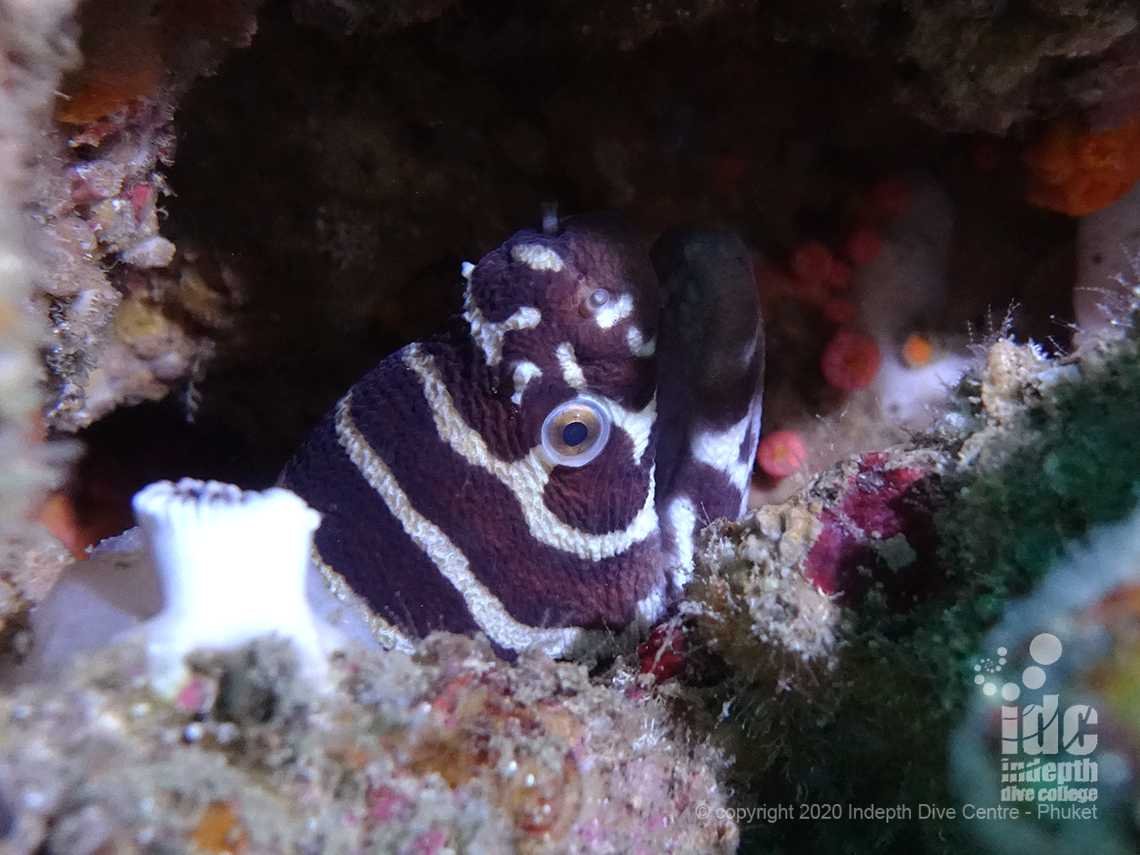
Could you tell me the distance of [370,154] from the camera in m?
4.00

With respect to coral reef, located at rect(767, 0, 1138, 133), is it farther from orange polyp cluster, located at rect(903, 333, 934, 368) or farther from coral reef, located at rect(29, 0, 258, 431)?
coral reef, located at rect(29, 0, 258, 431)

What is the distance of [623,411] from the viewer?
3008 millimetres

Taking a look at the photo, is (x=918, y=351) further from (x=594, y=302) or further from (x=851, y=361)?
(x=594, y=302)

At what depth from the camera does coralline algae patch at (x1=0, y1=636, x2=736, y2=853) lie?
1234 millimetres

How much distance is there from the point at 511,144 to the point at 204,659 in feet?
10.8

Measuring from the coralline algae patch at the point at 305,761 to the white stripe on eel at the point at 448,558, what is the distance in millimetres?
1207

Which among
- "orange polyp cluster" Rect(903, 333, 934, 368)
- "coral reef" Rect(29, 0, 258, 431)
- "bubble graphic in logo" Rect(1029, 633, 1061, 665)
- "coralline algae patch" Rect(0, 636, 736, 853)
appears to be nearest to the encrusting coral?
"coralline algae patch" Rect(0, 636, 736, 853)

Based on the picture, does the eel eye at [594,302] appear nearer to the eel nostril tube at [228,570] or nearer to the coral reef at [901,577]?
the coral reef at [901,577]

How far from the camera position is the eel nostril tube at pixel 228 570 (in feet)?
4.99

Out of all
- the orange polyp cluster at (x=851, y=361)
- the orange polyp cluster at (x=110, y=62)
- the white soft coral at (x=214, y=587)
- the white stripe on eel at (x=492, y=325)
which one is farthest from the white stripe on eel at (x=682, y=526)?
the orange polyp cluster at (x=110, y=62)

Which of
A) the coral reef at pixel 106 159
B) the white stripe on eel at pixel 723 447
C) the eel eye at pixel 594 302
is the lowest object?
the white stripe on eel at pixel 723 447

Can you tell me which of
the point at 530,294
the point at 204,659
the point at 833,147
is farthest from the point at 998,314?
the point at 204,659

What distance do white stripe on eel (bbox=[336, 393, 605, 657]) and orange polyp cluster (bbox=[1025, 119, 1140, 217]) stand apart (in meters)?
2.61

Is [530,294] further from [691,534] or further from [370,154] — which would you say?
[370,154]
